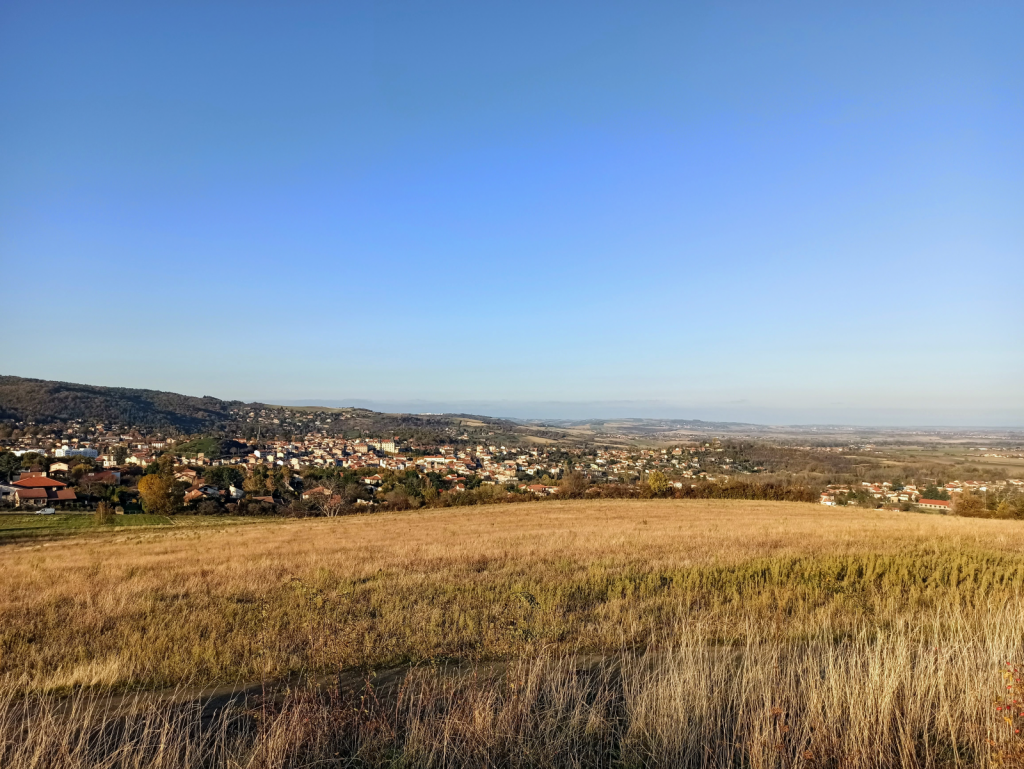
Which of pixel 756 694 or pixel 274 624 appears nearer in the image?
pixel 756 694

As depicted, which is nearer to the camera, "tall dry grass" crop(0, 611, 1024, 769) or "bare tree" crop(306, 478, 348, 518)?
"tall dry grass" crop(0, 611, 1024, 769)

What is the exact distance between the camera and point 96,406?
347ft

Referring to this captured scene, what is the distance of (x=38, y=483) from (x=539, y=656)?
209 feet

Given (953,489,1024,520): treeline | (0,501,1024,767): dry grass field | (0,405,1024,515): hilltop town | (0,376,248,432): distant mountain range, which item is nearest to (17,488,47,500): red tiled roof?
(0,405,1024,515): hilltop town

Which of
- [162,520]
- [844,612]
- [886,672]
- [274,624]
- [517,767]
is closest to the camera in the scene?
[517,767]

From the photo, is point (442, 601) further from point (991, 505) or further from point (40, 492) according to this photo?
point (40, 492)

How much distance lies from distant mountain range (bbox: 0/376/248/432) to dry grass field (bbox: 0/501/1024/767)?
10880cm

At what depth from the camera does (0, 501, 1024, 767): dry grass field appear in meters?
3.52

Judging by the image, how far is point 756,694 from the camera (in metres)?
4.10

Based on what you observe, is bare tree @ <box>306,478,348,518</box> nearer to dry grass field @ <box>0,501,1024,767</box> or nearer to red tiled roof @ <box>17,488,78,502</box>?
red tiled roof @ <box>17,488,78,502</box>

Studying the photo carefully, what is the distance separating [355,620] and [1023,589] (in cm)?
980

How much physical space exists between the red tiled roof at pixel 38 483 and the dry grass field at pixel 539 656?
159 ft

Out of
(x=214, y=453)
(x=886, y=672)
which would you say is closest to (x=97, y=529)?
(x=886, y=672)

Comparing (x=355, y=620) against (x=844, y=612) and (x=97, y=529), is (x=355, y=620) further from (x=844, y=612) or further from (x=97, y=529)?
(x=97, y=529)
